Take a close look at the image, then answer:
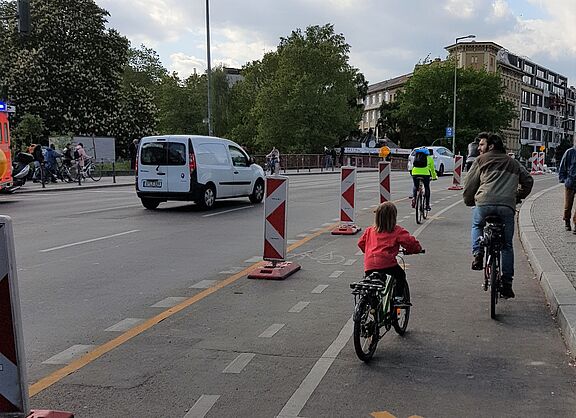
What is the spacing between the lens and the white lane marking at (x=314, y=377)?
14.1ft

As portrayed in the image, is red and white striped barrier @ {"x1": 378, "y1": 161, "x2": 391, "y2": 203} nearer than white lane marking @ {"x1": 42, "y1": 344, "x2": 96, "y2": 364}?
No

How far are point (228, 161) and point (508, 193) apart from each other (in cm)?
Result: 1171

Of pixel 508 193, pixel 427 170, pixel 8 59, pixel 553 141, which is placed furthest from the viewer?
pixel 553 141

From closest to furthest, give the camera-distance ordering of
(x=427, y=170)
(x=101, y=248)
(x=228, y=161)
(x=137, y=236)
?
(x=101, y=248) < (x=137, y=236) < (x=427, y=170) < (x=228, y=161)

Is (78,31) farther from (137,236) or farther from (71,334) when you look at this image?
(71,334)

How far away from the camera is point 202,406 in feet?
14.2

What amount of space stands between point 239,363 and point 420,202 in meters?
10.5

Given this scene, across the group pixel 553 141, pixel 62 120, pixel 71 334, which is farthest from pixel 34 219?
pixel 553 141

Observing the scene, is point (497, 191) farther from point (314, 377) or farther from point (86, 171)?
point (86, 171)

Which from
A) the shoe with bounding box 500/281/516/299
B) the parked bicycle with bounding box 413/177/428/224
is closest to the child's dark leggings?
the shoe with bounding box 500/281/516/299

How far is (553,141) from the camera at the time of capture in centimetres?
15500

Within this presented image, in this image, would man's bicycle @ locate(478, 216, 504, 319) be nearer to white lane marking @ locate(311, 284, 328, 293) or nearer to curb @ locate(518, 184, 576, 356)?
curb @ locate(518, 184, 576, 356)

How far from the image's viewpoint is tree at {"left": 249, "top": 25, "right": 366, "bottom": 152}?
67.4 m

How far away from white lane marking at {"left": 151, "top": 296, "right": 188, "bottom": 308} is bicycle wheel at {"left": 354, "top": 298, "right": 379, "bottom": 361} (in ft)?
8.32
